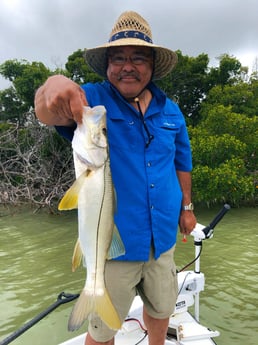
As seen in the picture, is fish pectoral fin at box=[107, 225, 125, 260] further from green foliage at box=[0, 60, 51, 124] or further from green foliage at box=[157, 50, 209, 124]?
green foliage at box=[157, 50, 209, 124]

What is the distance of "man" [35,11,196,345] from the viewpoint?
2119 mm

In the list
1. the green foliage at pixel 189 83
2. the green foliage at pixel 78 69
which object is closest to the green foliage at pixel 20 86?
the green foliage at pixel 78 69

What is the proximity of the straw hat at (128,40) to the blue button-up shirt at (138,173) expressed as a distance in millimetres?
211

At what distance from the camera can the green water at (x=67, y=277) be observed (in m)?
4.35

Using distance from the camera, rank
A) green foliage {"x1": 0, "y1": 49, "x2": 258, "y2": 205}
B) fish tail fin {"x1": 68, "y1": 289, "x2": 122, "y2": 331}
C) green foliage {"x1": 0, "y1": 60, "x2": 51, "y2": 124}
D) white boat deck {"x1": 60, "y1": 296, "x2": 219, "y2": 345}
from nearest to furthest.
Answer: fish tail fin {"x1": 68, "y1": 289, "x2": 122, "y2": 331} < white boat deck {"x1": 60, "y1": 296, "x2": 219, "y2": 345} < green foliage {"x1": 0, "y1": 49, "x2": 258, "y2": 205} < green foliage {"x1": 0, "y1": 60, "x2": 51, "y2": 124}

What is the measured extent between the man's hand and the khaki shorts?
0.98 meters

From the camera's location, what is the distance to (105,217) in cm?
168

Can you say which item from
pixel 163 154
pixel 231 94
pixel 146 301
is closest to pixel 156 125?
pixel 163 154

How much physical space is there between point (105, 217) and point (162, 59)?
4.50 ft

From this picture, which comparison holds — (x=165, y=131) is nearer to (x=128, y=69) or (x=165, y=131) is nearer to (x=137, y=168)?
(x=137, y=168)

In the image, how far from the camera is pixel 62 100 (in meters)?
1.58

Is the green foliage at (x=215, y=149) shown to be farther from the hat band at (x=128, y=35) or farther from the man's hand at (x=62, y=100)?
the man's hand at (x=62, y=100)

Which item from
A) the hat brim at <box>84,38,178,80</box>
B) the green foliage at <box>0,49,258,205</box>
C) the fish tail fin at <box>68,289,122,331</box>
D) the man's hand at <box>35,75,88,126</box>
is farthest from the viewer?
the green foliage at <box>0,49,258,205</box>

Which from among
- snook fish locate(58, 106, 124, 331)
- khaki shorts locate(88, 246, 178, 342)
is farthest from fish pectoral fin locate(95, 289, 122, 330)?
khaki shorts locate(88, 246, 178, 342)
